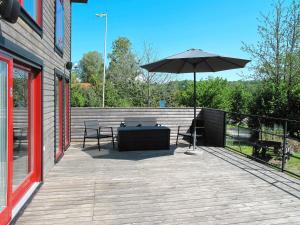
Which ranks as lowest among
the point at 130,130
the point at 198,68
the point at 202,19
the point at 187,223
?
the point at 187,223

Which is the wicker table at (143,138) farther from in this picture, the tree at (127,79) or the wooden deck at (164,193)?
the tree at (127,79)

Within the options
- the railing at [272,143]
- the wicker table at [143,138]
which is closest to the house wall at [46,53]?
the wicker table at [143,138]

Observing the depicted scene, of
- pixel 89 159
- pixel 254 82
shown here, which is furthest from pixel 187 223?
pixel 254 82

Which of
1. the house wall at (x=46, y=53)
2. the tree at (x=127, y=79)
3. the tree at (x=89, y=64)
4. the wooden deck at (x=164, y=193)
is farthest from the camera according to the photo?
the tree at (x=89, y=64)

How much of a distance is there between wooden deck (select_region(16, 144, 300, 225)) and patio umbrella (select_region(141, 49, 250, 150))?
182 centimetres

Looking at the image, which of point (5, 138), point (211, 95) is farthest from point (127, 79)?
point (5, 138)

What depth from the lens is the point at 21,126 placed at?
357 cm

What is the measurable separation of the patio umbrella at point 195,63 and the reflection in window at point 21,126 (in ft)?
10.1

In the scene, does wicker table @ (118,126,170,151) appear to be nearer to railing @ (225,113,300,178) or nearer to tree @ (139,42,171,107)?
railing @ (225,113,300,178)

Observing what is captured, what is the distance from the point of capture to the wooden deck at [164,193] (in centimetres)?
324

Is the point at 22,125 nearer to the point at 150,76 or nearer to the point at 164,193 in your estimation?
the point at 164,193

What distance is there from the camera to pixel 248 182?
459 cm

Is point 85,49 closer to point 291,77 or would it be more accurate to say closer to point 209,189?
point 291,77

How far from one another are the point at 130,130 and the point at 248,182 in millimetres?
3210
